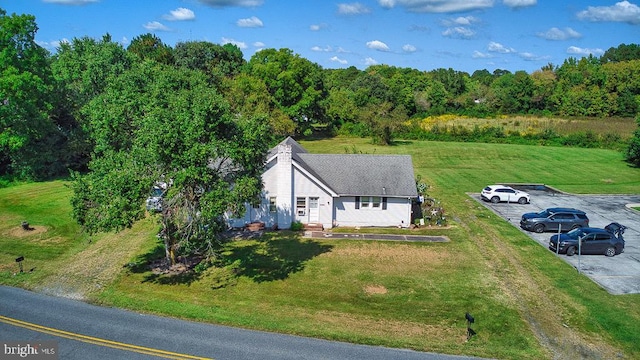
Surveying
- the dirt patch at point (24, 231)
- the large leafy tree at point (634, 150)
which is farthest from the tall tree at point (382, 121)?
the dirt patch at point (24, 231)

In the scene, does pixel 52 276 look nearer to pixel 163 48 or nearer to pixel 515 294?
pixel 515 294

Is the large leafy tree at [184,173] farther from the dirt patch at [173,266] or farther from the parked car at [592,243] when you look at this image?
the parked car at [592,243]

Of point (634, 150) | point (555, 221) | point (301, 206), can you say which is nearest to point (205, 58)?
point (301, 206)

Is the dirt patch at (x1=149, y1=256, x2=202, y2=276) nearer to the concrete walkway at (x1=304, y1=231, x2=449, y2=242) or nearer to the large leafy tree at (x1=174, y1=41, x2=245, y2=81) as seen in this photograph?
the concrete walkway at (x1=304, y1=231, x2=449, y2=242)

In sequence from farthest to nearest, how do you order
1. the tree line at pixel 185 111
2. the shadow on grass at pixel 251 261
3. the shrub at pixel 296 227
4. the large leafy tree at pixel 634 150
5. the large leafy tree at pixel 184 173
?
the large leafy tree at pixel 634 150, the shrub at pixel 296 227, the shadow on grass at pixel 251 261, the tree line at pixel 185 111, the large leafy tree at pixel 184 173

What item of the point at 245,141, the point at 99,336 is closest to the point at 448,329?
the point at 245,141

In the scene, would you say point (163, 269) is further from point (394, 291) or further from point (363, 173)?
point (363, 173)
